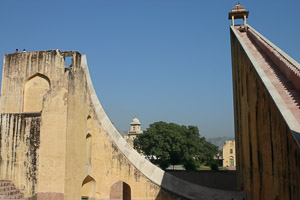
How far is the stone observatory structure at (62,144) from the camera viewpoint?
300 inches

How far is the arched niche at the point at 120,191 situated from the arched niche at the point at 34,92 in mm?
3666

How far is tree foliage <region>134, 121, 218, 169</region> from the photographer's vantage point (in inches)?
1184

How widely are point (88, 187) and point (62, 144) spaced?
2193mm

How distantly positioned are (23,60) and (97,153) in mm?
3528

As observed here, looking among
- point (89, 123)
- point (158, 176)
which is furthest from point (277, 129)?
point (89, 123)

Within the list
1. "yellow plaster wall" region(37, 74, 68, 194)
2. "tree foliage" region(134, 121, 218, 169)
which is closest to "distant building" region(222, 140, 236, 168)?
"tree foliage" region(134, 121, 218, 169)

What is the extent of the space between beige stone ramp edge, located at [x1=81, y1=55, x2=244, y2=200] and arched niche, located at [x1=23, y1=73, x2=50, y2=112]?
1.45m

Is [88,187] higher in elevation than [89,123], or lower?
lower

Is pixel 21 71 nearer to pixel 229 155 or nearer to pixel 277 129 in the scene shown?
pixel 277 129

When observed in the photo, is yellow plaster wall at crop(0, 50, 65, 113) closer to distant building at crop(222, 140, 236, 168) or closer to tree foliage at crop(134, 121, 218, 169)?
tree foliage at crop(134, 121, 218, 169)

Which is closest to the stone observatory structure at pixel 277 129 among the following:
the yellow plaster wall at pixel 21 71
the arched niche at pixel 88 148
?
the arched niche at pixel 88 148

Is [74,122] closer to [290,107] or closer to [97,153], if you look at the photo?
[97,153]

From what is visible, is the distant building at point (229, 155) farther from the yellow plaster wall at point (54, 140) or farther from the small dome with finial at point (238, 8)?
the yellow plaster wall at point (54, 140)

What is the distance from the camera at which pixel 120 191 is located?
1098 centimetres
